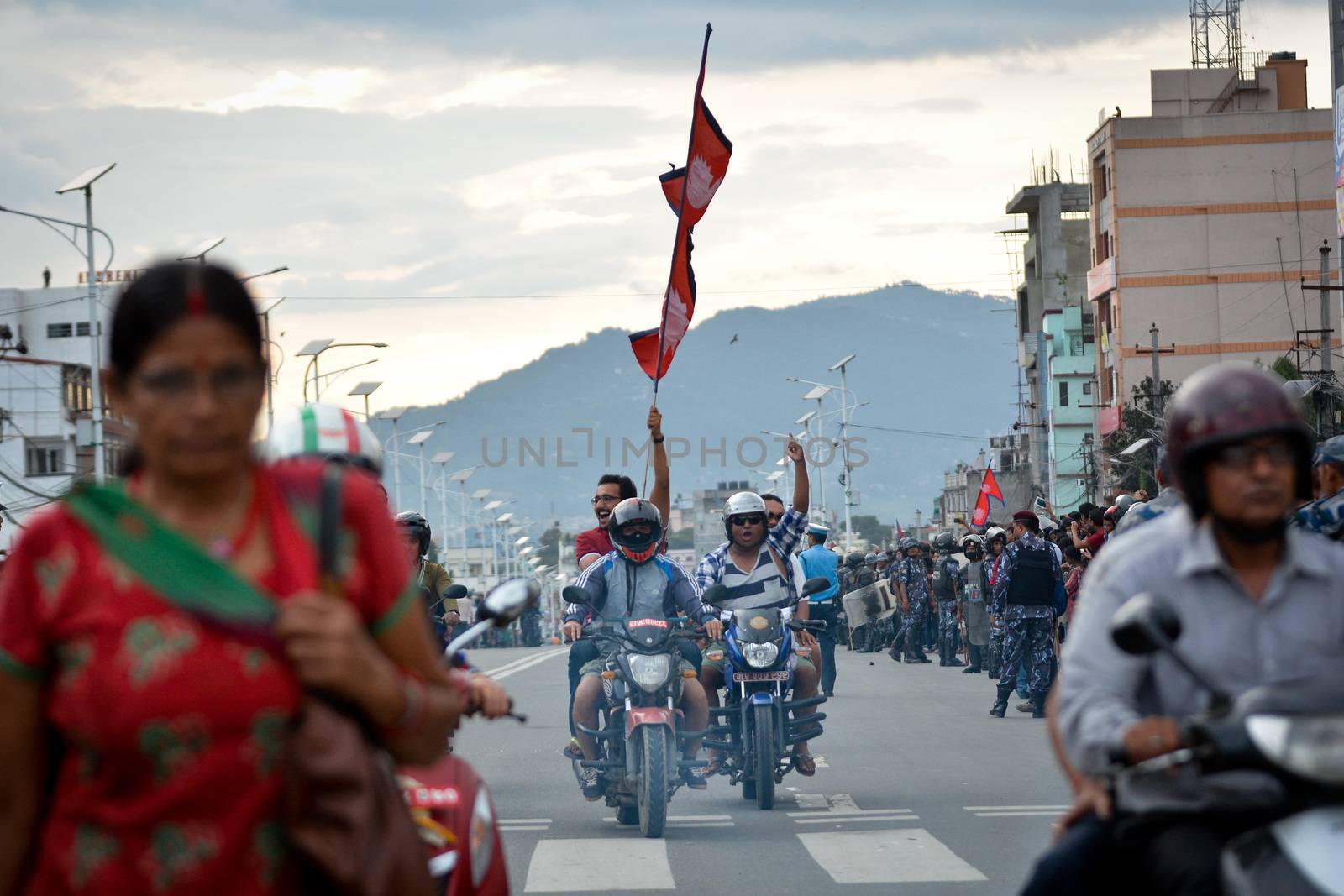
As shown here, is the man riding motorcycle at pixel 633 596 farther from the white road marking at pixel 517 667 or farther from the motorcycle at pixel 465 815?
the white road marking at pixel 517 667

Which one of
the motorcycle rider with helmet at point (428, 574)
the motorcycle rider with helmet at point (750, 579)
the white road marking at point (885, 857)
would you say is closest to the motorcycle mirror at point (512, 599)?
the motorcycle rider with helmet at point (428, 574)

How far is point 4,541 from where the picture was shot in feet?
253

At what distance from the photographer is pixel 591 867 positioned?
9.76 metres

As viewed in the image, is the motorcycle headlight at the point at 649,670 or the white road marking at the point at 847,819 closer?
the motorcycle headlight at the point at 649,670

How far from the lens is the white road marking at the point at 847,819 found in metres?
11.4

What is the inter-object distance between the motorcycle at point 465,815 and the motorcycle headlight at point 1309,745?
5.54ft

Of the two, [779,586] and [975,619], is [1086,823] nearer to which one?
[779,586]

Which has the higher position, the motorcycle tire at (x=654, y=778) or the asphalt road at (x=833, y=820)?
the motorcycle tire at (x=654, y=778)

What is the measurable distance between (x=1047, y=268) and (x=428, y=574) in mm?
92608

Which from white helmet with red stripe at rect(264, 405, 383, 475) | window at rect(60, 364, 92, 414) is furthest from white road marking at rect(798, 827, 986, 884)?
window at rect(60, 364, 92, 414)

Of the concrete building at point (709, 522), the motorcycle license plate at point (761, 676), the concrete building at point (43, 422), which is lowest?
the concrete building at point (709, 522)

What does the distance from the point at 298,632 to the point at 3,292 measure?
329 feet

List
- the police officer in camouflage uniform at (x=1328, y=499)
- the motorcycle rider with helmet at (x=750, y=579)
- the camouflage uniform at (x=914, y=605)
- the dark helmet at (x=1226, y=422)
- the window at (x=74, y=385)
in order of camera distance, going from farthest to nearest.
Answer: the window at (x=74, y=385) → the camouflage uniform at (x=914, y=605) → the motorcycle rider with helmet at (x=750, y=579) → the police officer in camouflage uniform at (x=1328, y=499) → the dark helmet at (x=1226, y=422)

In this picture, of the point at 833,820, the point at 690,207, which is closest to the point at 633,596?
the point at 833,820
